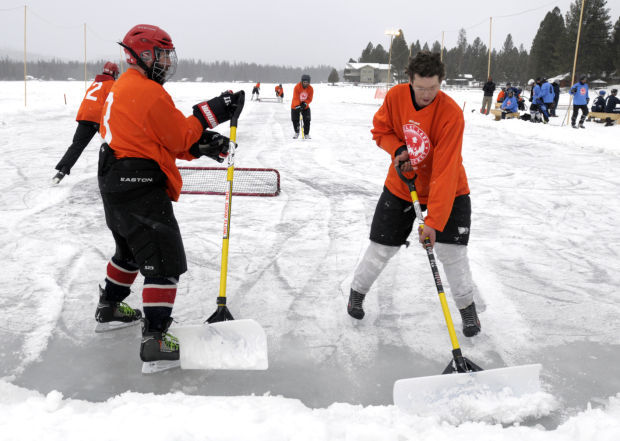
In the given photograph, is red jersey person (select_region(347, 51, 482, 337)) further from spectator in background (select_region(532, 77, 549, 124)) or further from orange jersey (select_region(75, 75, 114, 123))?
spectator in background (select_region(532, 77, 549, 124))

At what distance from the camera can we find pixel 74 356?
8.77 feet

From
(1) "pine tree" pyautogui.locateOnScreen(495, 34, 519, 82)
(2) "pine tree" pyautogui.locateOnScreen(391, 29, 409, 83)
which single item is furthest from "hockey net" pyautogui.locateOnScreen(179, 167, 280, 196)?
(2) "pine tree" pyautogui.locateOnScreen(391, 29, 409, 83)

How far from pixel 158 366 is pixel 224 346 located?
36 centimetres

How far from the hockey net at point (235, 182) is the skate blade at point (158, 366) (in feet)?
11.6

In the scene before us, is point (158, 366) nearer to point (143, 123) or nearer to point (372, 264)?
point (143, 123)

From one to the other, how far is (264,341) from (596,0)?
59038 mm

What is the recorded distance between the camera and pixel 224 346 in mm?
2559

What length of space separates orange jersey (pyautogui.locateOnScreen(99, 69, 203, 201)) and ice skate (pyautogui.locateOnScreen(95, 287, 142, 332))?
1.01 m

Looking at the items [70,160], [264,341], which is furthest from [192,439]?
[70,160]

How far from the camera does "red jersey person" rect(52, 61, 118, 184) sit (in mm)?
6160

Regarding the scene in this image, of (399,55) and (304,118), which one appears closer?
(304,118)

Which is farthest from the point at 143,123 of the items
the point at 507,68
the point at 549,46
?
the point at 507,68

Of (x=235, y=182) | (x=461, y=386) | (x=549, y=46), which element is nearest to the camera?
(x=461, y=386)

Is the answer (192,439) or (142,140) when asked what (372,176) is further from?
(192,439)
